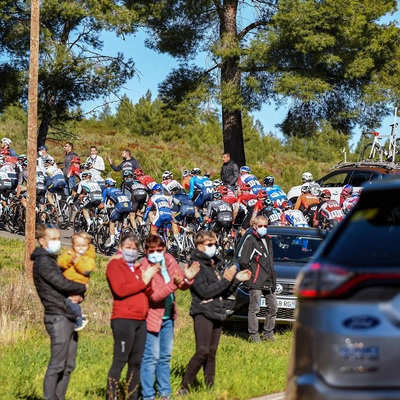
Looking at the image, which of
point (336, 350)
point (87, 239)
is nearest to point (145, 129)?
point (87, 239)

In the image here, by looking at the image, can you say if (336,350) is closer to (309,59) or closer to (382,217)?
(382,217)

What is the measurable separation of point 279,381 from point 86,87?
24.8m

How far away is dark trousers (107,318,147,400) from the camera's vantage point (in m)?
9.00

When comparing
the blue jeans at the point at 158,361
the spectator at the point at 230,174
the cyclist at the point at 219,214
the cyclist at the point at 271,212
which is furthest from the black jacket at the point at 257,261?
the spectator at the point at 230,174

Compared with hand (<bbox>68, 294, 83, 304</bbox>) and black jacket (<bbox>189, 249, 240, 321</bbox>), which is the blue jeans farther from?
hand (<bbox>68, 294, 83, 304</bbox>)

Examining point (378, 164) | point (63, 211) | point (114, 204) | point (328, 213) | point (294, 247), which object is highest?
point (378, 164)

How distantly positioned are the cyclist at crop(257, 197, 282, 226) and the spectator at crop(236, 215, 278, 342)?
6.57 meters

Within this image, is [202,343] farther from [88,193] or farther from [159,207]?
[88,193]

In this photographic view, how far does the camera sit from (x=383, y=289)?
4363 mm

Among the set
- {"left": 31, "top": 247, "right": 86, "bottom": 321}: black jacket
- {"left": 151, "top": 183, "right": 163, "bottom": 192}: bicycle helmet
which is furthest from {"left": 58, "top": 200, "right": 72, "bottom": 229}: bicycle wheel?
{"left": 31, "top": 247, "right": 86, "bottom": 321}: black jacket

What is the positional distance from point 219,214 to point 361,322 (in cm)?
1739

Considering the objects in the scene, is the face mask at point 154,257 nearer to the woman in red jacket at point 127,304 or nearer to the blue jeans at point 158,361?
the woman in red jacket at point 127,304

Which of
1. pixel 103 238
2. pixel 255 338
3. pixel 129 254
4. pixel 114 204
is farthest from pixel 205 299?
pixel 103 238

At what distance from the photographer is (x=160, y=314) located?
966 cm
